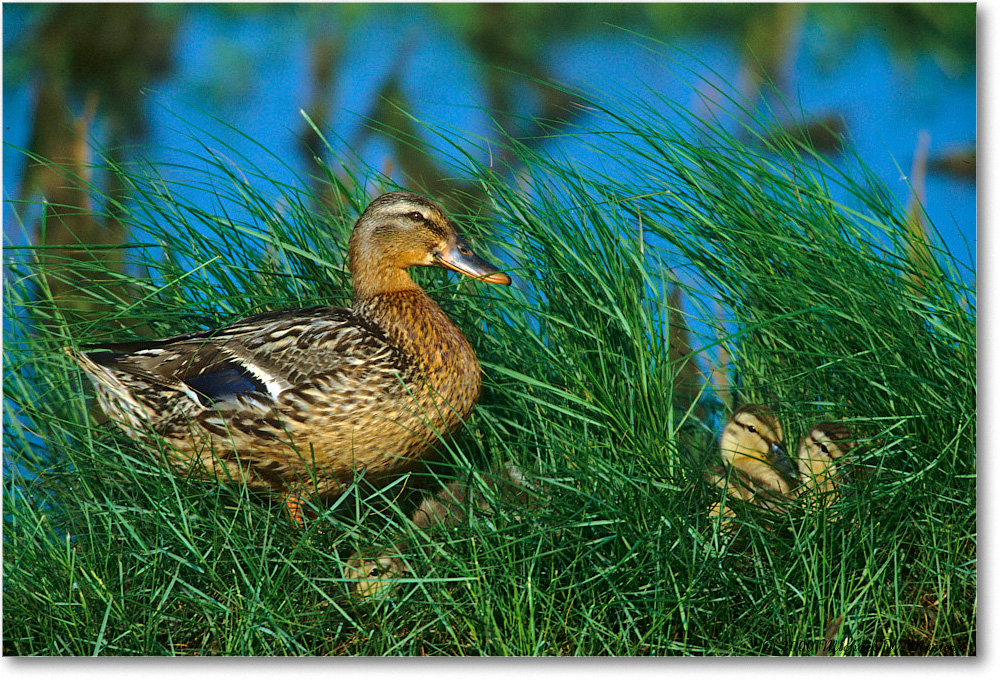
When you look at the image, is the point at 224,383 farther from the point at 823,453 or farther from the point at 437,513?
the point at 823,453

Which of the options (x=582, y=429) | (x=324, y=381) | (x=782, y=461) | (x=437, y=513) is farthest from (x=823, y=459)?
(x=324, y=381)

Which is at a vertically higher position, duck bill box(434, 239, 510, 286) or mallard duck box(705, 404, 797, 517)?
duck bill box(434, 239, 510, 286)

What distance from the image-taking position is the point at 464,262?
2307mm

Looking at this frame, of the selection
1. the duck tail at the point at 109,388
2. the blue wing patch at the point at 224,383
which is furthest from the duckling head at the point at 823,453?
the duck tail at the point at 109,388

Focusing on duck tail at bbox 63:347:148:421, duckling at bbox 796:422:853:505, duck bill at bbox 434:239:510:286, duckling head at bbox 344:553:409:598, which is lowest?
duckling head at bbox 344:553:409:598

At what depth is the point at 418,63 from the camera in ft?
8.18

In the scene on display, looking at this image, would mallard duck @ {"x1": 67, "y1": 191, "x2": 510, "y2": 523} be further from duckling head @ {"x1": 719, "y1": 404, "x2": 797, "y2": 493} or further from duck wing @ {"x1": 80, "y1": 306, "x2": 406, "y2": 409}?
duckling head @ {"x1": 719, "y1": 404, "x2": 797, "y2": 493}

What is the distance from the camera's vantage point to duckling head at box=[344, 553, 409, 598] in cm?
205

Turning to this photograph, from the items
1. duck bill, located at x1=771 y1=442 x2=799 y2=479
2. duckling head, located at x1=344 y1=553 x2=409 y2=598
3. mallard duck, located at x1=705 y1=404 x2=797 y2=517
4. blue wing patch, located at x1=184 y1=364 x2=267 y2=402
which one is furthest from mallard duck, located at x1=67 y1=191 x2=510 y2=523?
duck bill, located at x1=771 y1=442 x2=799 y2=479

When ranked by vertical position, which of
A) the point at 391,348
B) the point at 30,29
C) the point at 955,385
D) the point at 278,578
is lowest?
the point at 278,578

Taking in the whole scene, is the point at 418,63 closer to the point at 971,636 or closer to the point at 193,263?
the point at 193,263

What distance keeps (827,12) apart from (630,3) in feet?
1.75

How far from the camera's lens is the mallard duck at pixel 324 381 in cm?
219

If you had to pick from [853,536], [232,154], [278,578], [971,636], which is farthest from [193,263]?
[971,636]
